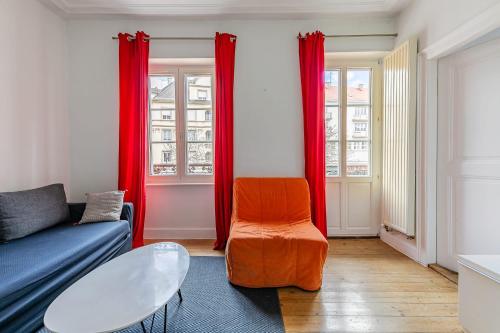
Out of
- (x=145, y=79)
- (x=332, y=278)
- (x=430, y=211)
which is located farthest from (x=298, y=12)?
(x=332, y=278)

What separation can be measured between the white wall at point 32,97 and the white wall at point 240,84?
6.2 inches

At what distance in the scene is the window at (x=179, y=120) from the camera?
3.10 m

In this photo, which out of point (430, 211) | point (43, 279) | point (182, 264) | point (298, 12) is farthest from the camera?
point (298, 12)

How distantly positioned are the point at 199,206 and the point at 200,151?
73cm

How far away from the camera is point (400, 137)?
8.55ft

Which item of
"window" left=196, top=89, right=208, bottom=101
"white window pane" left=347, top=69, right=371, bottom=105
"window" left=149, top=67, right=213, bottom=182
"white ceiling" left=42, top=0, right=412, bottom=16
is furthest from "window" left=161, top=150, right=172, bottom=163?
"white window pane" left=347, top=69, right=371, bottom=105

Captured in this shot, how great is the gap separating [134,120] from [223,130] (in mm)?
1061

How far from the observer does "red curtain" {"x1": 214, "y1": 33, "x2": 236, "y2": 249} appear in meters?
2.79

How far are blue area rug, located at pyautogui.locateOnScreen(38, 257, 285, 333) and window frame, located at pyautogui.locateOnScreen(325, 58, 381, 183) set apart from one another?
6.01ft

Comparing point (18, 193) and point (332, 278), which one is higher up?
point (18, 193)

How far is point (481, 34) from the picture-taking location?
186 cm

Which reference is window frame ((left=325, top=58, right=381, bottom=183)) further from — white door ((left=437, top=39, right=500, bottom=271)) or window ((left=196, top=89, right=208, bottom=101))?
window ((left=196, top=89, right=208, bottom=101))

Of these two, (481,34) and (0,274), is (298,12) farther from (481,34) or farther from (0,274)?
(0,274)

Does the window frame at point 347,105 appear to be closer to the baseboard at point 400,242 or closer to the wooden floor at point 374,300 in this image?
the baseboard at point 400,242
